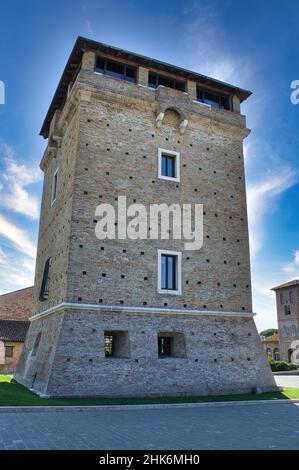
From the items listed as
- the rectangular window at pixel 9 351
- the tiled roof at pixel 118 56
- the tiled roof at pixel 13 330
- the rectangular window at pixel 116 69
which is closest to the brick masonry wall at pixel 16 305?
the tiled roof at pixel 13 330

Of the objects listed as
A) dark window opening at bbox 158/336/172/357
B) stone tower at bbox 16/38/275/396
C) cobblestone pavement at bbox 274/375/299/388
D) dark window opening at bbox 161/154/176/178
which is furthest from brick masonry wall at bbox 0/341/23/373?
dark window opening at bbox 161/154/176/178

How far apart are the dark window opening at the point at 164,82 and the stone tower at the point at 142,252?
0.16 feet

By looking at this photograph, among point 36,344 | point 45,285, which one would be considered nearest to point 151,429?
point 36,344

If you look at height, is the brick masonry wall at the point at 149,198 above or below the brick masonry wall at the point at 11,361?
above

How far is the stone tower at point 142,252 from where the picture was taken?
15156mm

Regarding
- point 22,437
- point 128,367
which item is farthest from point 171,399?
point 22,437

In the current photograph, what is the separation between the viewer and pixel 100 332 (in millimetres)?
15062

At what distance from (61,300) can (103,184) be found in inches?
202

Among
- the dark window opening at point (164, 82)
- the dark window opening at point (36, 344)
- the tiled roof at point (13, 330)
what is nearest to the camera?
the dark window opening at point (36, 344)

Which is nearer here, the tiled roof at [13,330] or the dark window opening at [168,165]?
the dark window opening at [168,165]

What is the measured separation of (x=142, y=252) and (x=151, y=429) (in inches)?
350

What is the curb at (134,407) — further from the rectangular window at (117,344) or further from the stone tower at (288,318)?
the stone tower at (288,318)

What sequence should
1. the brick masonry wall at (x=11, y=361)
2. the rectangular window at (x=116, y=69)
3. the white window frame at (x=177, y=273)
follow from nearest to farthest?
the white window frame at (x=177, y=273), the rectangular window at (x=116, y=69), the brick masonry wall at (x=11, y=361)

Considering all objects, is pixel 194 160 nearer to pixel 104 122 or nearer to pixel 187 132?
pixel 187 132
